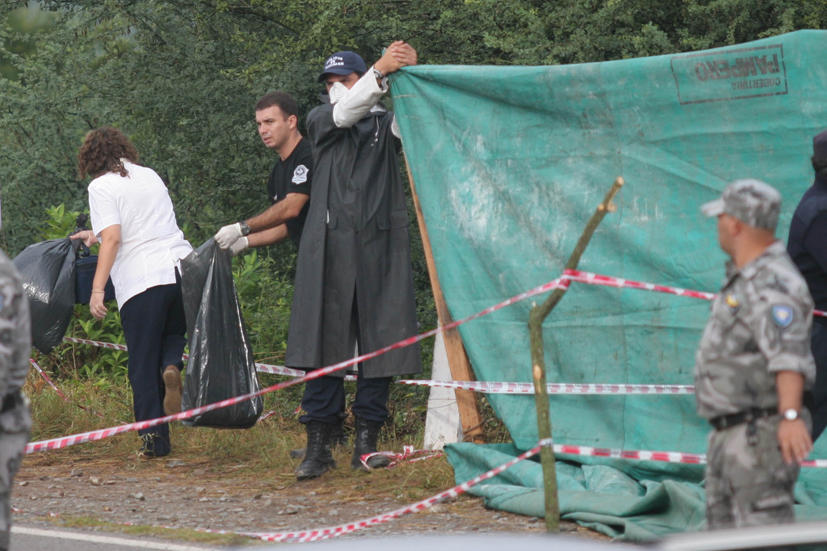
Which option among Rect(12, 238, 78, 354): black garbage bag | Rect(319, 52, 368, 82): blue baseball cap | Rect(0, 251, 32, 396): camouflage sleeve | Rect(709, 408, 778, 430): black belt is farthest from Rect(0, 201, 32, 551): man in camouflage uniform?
Rect(12, 238, 78, 354): black garbage bag

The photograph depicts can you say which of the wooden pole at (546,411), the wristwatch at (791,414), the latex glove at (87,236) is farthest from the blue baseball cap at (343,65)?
the wristwatch at (791,414)

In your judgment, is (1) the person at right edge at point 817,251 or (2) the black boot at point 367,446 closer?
(1) the person at right edge at point 817,251

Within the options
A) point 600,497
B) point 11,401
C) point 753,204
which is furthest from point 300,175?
point 753,204

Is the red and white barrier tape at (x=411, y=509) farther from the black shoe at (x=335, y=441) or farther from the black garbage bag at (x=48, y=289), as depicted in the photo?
the black garbage bag at (x=48, y=289)

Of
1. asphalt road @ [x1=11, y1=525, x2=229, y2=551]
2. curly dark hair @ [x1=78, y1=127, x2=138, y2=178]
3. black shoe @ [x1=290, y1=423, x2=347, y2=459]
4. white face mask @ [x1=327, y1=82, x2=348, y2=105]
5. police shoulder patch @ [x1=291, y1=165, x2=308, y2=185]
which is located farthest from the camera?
curly dark hair @ [x1=78, y1=127, x2=138, y2=178]

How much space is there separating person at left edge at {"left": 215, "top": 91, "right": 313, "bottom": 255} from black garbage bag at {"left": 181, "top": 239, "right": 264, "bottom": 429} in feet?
0.54

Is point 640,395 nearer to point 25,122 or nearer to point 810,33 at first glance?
point 810,33

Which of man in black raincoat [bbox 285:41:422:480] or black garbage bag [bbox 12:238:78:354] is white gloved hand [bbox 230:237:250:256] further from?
black garbage bag [bbox 12:238:78:354]

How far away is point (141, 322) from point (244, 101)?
281 cm

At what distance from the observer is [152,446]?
7004 millimetres

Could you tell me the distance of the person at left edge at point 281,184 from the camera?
21.4 ft

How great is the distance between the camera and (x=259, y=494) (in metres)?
5.80

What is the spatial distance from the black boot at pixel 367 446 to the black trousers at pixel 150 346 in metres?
1.45

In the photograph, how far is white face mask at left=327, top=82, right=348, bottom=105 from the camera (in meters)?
6.23
